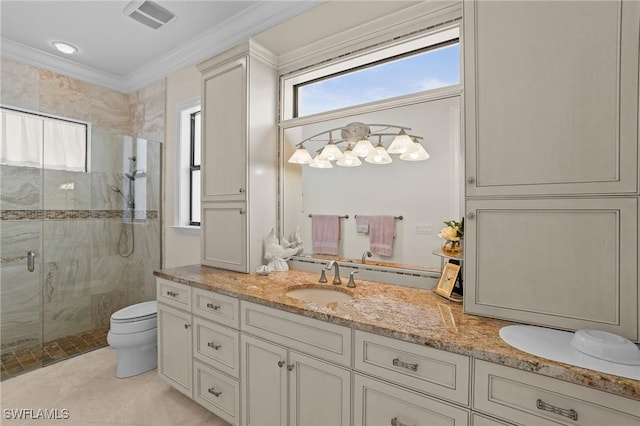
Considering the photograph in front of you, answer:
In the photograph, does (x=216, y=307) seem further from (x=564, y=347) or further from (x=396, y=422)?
(x=564, y=347)

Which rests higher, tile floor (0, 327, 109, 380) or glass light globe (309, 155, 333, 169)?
glass light globe (309, 155, 333, 169)

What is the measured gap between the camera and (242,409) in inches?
66.1

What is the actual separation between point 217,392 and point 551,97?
7.23ft

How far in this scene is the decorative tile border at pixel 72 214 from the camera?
8.52 feet

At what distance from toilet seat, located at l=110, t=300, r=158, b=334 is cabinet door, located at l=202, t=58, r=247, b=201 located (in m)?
1.02

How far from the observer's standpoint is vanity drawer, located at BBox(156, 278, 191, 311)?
1.99m

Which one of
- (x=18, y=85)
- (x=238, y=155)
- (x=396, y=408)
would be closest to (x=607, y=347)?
(x=396, y=408)

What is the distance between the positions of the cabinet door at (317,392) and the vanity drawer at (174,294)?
894 mm

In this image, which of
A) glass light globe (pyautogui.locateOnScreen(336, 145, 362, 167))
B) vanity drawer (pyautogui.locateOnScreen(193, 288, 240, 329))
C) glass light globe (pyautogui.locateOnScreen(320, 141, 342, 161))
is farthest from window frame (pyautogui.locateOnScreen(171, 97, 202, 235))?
glass light globe (pyautogui.locateOnScreen(336, 145, 362, 167))

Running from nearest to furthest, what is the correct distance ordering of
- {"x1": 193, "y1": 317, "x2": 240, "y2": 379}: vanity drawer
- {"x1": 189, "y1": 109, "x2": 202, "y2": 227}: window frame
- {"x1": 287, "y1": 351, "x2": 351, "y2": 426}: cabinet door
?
{"x1": 287, "y1": 351, "x2": 351, "y2": 426}: cabinet door
{"x1": 193, "y1": 317, "x2": 240, "y2": 379}: vanity drawer
{"x1": 189, "y1": 109, "x2": 202, "y2": 227}: window frame

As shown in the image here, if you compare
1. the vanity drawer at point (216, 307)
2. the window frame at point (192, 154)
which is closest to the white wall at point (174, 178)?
the window frame at point (192, 154)

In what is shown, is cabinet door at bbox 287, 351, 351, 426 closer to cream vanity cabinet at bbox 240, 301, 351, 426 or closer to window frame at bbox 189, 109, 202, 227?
cream vanity cabinet at bbox 240, 301, 351, 426

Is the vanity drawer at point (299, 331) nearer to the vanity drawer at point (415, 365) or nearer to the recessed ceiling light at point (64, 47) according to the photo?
the vanity drawer at point (415, 365)

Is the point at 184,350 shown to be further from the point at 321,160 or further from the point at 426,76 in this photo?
the point at 426,76
